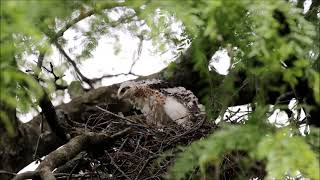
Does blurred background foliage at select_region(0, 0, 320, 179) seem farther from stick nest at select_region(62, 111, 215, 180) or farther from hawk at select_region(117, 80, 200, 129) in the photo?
hawk at select_region(117, 80, 200, 129)

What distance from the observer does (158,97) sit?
7.43ft

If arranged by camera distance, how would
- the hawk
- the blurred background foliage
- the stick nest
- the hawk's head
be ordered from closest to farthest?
the blurred background foliage → the stick nest → the hawk → the hawk's head

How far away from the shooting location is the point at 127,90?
2.37 m

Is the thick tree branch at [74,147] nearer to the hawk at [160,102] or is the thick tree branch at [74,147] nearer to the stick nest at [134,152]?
the stick nest at [134,152]

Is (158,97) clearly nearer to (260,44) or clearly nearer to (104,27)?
(104,27)

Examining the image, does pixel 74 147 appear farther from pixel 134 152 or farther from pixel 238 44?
pixel 238 44

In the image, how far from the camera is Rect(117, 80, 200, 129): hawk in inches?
85.5

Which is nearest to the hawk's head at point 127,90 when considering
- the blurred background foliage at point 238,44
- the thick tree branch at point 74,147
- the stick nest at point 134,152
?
the stick nest at point 134,152

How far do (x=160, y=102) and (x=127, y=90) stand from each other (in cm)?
20

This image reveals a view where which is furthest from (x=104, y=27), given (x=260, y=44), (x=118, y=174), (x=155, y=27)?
(x=260, y=44)

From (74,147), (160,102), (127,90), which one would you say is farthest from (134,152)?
(127,90)

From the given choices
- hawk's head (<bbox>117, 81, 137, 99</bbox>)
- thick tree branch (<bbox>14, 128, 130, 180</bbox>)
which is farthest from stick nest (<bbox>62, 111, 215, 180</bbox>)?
hawk's head (<bbox>117, 81, 137, 99</bbox>)

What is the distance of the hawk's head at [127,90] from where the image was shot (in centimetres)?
233

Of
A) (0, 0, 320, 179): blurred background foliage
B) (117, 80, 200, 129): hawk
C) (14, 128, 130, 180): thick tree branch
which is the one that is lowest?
(117, 80, 200, 129): hawk
